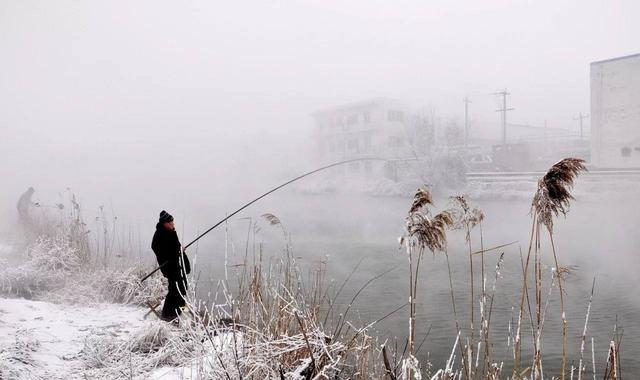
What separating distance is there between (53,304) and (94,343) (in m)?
3.10

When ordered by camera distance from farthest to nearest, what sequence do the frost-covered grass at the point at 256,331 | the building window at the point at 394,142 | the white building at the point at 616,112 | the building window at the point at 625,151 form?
the building window at the point at 394,142 < the building window at the point at 625,151 < the white building at the point at 616,112 < the frost-covered grass at the point at 256,331

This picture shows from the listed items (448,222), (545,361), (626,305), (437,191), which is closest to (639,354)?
(545,361)

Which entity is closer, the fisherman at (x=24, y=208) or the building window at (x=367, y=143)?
the fisherman at (x=24, y=208)

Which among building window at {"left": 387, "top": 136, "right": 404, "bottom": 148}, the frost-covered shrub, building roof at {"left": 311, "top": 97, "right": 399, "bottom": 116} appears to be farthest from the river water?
building roof at {"left": 311, "top": 97, "right": 399, "bottom": 116}

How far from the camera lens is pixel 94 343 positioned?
525 cm

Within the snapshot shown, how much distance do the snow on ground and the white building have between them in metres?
33.0

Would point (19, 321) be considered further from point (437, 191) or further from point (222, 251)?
point (437, 191)

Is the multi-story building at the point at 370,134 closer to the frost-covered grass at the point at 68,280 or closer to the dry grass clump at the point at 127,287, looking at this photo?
the frost-covered grass at the point at 68,280

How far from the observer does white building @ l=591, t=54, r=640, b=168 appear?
99.5 ft

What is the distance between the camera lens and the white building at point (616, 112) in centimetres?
3031

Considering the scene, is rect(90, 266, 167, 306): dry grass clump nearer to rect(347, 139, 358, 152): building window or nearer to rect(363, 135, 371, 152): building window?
rect(363, 135, 371, 152): building window

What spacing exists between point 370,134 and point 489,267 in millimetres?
38012

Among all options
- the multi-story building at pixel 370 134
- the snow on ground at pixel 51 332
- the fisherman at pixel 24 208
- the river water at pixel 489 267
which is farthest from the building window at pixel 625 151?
the fisherman at pixel 24 208

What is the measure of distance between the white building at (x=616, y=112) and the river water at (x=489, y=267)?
6399 mm
